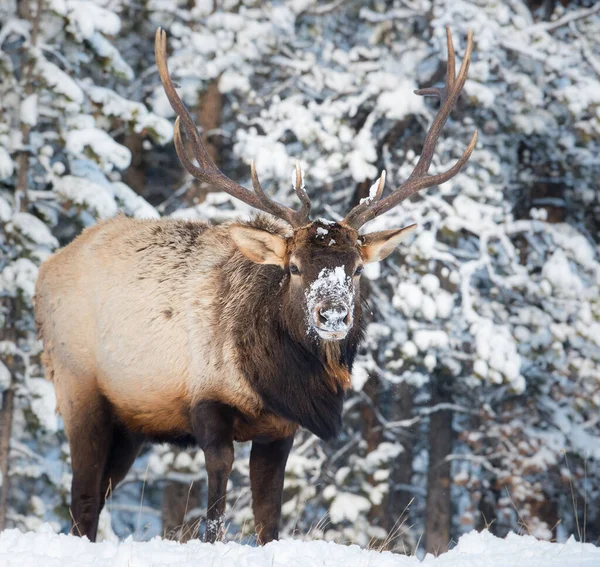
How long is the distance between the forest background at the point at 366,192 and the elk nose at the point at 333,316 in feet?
18.7

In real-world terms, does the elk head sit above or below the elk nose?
above

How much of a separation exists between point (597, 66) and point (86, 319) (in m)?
8.59

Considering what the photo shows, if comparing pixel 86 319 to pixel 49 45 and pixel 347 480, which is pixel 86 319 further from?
pixel 347 480

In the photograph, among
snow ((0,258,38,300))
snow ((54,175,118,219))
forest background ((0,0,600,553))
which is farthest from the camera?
forest background ((0,0,600,553))

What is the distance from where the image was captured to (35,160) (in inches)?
454

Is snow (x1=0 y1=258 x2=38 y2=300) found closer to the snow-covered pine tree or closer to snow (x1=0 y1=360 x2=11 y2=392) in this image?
the snow-covered pine tree

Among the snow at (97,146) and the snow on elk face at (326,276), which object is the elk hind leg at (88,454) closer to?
the snow on elk face at (326,276)

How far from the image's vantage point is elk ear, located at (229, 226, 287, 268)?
253 inches

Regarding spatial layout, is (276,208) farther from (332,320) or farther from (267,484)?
(267,484)

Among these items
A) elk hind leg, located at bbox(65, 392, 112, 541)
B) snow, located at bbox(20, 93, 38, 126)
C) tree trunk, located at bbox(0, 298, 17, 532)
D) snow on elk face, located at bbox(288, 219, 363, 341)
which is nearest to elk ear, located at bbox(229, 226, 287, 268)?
snow on elk face, located at bbox(288, 219, 363, 341)

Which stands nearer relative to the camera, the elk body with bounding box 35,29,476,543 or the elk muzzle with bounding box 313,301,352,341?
the elk muzzle with bounding box 313,301,352,341

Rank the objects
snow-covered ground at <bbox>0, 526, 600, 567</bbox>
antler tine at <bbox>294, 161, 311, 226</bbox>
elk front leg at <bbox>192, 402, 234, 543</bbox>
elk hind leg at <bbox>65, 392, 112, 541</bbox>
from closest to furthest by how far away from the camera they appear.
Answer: snow-covered ground at <bbox>0, 526, 600, 567</bbox>
elk front leg at <bbox>192, 402, 234, 543</bbox>
antler tine at <bbox>294, 161, 311, 226</bbox>
elk hind leg at <bbox>65, 392, 112, 541</bbox>

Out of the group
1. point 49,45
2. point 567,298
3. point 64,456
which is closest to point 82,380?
point 64,456

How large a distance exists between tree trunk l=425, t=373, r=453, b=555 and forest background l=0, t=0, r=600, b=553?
0.12ft
